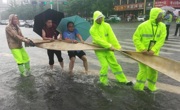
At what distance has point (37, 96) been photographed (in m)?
5.34

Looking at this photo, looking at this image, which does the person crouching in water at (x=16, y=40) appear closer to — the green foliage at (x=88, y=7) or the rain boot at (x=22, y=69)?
the rain boot at (x=22, y=69)

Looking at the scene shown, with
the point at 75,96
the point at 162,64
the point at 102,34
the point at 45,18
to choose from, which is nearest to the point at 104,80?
the point at 75,96

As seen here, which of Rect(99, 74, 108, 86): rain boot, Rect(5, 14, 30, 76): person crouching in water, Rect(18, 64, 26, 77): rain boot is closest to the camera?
Rect(99, 74, 108, 86): rain boot

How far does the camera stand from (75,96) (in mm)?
5273

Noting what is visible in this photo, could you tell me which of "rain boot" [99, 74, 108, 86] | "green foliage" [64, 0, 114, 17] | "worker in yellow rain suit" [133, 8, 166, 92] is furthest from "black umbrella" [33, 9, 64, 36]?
"green foliage" [64, 0, 114, 17]

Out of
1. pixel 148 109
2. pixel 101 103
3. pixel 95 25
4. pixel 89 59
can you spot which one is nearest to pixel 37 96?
pixel 101 103

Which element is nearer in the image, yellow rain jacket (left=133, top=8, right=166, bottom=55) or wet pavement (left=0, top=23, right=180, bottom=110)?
wet pavement (left=0, top=23, right=180, bottom=110)

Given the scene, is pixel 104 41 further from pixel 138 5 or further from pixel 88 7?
pixel 138 5

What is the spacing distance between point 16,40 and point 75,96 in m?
2.54

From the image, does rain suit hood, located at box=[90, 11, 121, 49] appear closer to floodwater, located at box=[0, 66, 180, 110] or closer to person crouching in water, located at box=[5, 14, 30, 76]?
floodwater, located at box=[0, 66, 180, 110]

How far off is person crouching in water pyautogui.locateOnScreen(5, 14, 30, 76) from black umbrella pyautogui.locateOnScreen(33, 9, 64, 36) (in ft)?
1.60

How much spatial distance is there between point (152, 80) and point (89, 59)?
4313mm

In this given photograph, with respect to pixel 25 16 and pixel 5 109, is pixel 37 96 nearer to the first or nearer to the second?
pixel 5 109

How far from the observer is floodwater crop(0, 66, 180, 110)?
471cm
